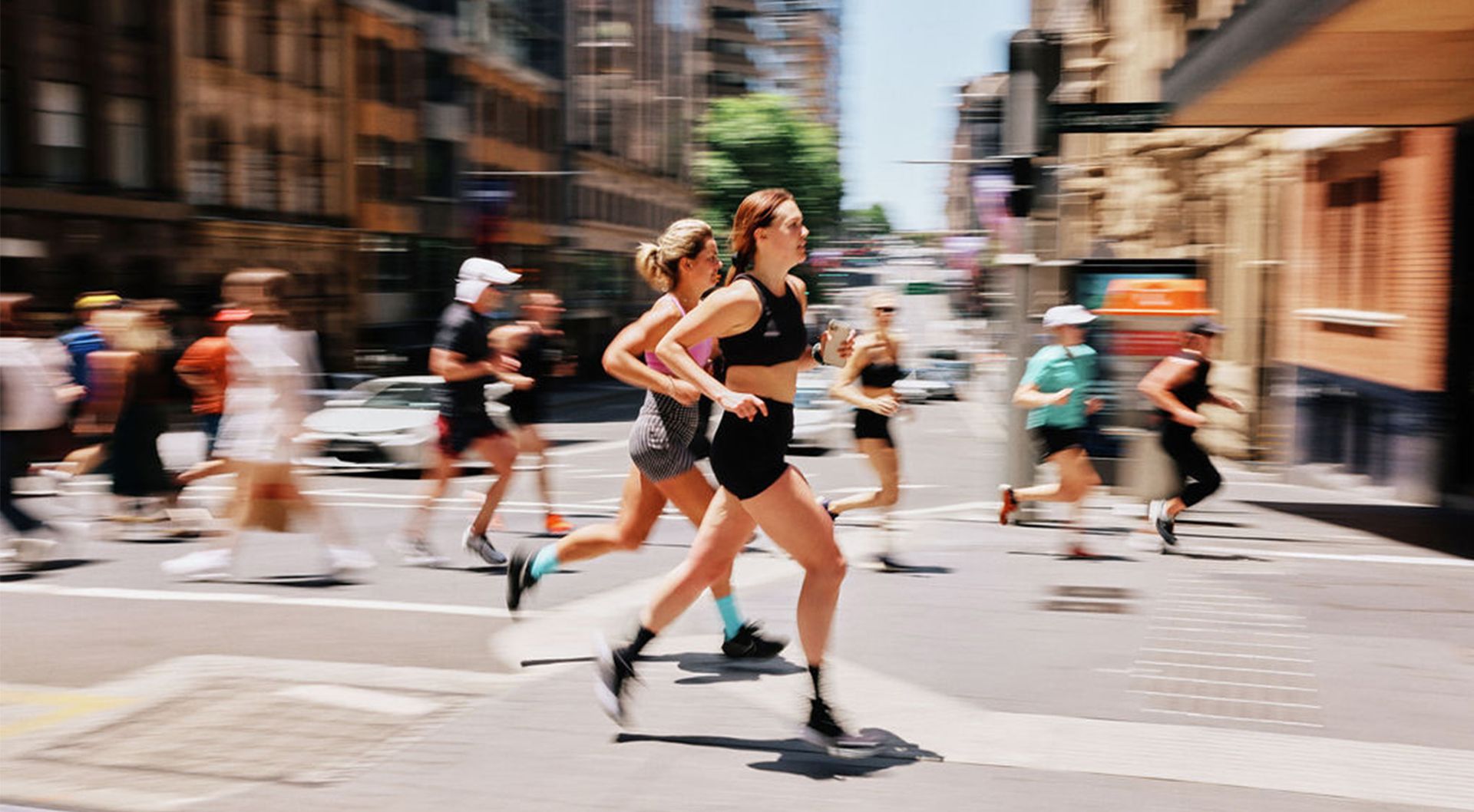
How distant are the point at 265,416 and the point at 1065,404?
17.0ft

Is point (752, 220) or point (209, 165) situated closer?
point (752, 220)

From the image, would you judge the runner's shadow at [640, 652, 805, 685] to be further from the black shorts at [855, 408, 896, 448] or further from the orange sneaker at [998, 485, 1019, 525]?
the orange sneaker at [998, 485, 1019, 525]

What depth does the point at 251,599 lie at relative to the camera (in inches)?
327

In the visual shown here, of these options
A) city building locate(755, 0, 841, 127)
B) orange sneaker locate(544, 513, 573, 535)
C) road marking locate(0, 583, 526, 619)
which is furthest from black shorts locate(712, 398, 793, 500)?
city building locate(755, 0, 841, 127)

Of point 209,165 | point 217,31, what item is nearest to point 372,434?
point 209,165

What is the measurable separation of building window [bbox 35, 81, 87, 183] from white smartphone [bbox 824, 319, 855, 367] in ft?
88.7

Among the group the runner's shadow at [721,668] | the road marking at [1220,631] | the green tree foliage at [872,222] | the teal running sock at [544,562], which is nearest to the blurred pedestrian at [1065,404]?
the road marking at [1220,631]

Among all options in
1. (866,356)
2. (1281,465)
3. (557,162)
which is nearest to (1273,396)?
(1281,465)

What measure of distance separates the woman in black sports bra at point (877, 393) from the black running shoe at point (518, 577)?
289cm

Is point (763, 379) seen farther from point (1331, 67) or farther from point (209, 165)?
point (209, 165)

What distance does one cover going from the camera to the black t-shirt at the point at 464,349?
9258 mm

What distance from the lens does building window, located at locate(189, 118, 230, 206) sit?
34.2 meters

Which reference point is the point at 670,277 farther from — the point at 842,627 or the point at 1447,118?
the point at 1447,118

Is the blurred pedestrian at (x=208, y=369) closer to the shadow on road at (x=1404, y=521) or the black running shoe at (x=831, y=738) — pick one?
the black running shoe at (x=831, y=738)
